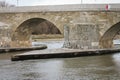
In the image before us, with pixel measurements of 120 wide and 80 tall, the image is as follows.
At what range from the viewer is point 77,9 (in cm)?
3023

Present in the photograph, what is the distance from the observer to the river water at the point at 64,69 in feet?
62.1

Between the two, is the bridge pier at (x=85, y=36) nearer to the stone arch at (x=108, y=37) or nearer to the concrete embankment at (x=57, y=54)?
the stone arch at (x=108, y=37)

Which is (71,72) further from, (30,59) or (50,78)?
(30,59)

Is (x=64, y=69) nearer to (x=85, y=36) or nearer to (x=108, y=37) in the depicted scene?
(x=85, y=36)

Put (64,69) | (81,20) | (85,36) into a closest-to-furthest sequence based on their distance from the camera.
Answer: (64,69)
(85,36)
(81,20)

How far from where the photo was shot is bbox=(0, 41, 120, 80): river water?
18.9 m

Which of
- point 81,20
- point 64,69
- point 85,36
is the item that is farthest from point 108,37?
point 64,69

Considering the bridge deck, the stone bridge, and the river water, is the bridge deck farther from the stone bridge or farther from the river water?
the river water

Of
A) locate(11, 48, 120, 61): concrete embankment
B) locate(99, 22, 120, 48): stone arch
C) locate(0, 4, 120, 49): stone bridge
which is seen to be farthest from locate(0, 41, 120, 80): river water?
locate(99, 22, 120, 48): stone arch

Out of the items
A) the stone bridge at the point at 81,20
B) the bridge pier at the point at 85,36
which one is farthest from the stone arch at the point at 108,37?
the bridge pier at the point at 85,36

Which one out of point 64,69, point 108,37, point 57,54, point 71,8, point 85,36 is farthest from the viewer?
point 108,37

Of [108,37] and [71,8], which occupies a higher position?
[71,8]

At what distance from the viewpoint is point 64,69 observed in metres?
21.5

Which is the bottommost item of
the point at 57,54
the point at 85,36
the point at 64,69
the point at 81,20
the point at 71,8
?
the point at 57,54
